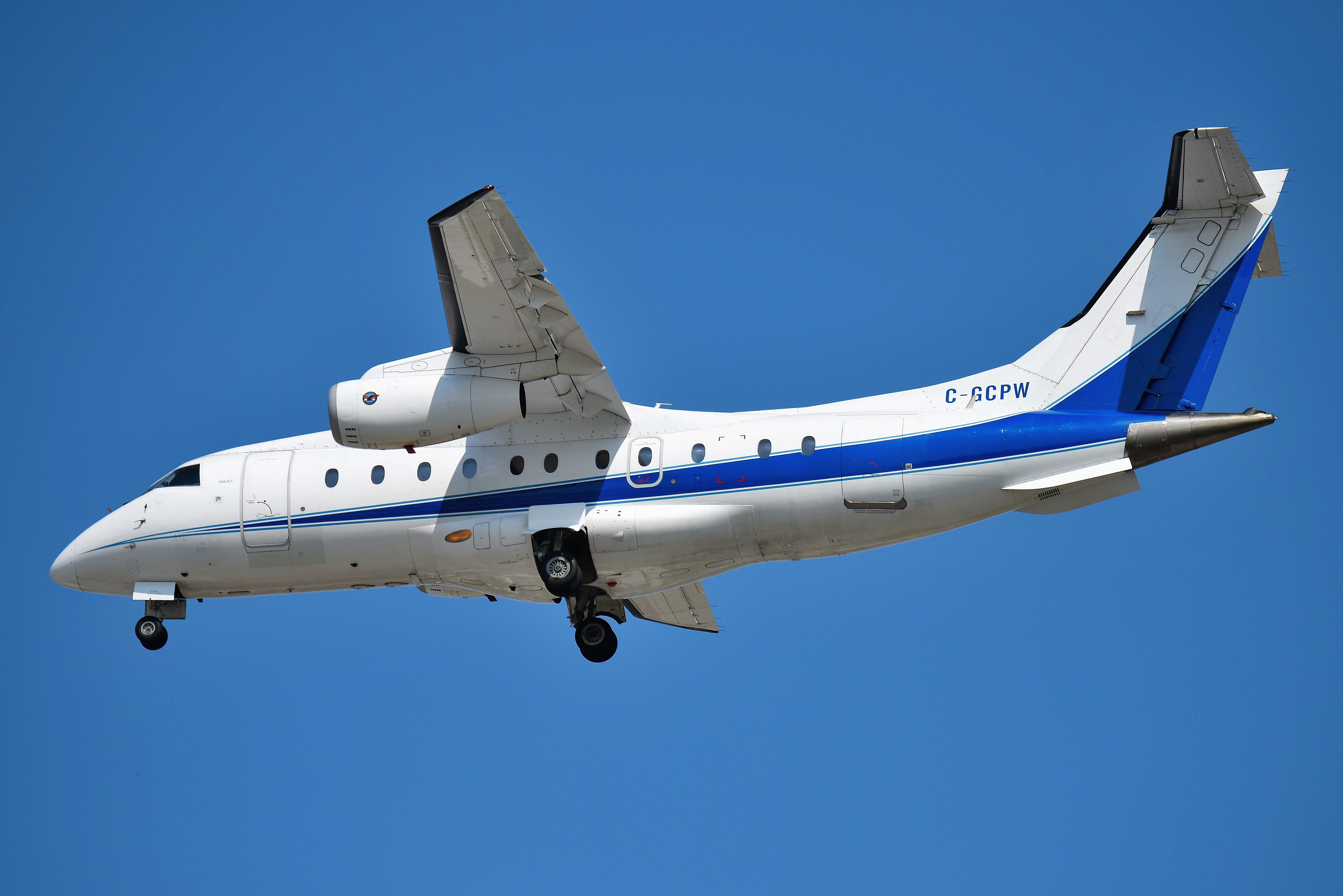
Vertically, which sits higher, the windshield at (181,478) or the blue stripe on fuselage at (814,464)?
the windshield at (181,478)

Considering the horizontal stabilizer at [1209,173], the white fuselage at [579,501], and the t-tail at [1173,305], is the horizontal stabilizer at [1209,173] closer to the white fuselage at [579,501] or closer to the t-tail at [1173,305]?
the t-tail at [1173,305]

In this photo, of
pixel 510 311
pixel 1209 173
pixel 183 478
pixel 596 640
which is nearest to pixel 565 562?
pixel 596 640

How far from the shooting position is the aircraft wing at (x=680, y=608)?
58.4ft

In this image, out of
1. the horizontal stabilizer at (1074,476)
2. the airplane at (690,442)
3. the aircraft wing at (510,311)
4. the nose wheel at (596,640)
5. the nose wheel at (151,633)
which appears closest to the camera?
the aircraft wing at (510,311)

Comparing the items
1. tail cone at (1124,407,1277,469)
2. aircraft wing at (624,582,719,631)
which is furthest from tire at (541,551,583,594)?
tail cone at (1124,407,1277,469)

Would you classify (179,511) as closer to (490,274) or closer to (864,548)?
(490,274)

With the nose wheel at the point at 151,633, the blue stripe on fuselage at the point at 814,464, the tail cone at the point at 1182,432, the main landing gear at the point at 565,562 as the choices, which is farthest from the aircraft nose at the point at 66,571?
the tail cone at the point at 1182,432

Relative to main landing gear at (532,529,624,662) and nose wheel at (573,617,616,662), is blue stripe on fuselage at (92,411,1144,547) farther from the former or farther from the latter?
nose wheel at (573,617,616,662)

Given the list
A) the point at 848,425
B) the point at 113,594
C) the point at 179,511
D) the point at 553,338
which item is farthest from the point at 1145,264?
the point at 113,594

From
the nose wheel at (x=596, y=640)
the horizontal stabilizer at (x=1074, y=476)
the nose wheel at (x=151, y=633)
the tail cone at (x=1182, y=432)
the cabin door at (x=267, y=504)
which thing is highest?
the cabin door at (x=267, y=504)

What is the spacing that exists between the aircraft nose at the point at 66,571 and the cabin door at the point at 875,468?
9799 mm

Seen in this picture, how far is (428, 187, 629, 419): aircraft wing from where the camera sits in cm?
1343

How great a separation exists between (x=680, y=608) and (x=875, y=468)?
4.67 m

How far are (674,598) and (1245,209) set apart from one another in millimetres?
8176
